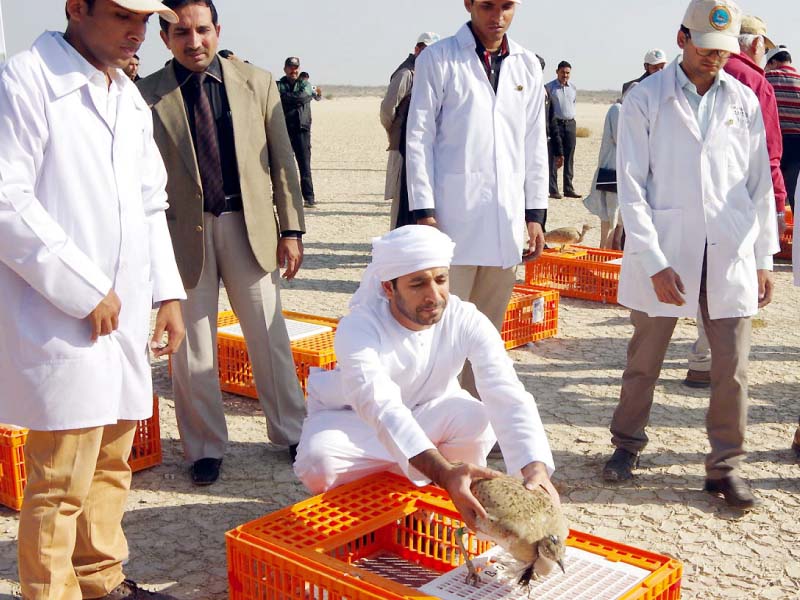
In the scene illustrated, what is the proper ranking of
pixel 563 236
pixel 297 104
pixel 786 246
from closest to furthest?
pixel 563 236, pixel 786 246, pixel 297 104

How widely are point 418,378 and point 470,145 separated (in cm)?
130

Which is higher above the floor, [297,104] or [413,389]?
[297,104]

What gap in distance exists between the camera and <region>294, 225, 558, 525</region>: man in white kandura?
3.14 metres

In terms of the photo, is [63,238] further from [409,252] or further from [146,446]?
[146,446]

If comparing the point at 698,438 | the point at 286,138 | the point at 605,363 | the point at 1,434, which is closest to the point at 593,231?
the point at 605,363

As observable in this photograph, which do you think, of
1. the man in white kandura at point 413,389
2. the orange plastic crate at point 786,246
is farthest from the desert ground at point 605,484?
the orange plastic crate at point 786,246

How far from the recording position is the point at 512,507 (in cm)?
274

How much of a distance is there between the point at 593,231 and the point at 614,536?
890 cm

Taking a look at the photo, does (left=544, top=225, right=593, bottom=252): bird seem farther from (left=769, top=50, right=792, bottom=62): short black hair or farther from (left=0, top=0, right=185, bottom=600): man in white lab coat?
(left=0, top=0, right=185, bottom=600): man in white lab coat

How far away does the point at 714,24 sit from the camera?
3799mm

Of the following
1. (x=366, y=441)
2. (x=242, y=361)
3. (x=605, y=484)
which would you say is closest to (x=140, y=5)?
(x=366, y=441)

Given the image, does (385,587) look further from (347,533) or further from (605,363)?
(605,363)

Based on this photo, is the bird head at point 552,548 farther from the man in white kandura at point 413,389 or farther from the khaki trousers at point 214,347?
the khaki trousers at point 214,347

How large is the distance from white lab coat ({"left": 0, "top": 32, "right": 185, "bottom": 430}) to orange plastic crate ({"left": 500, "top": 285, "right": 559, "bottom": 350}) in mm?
4036
